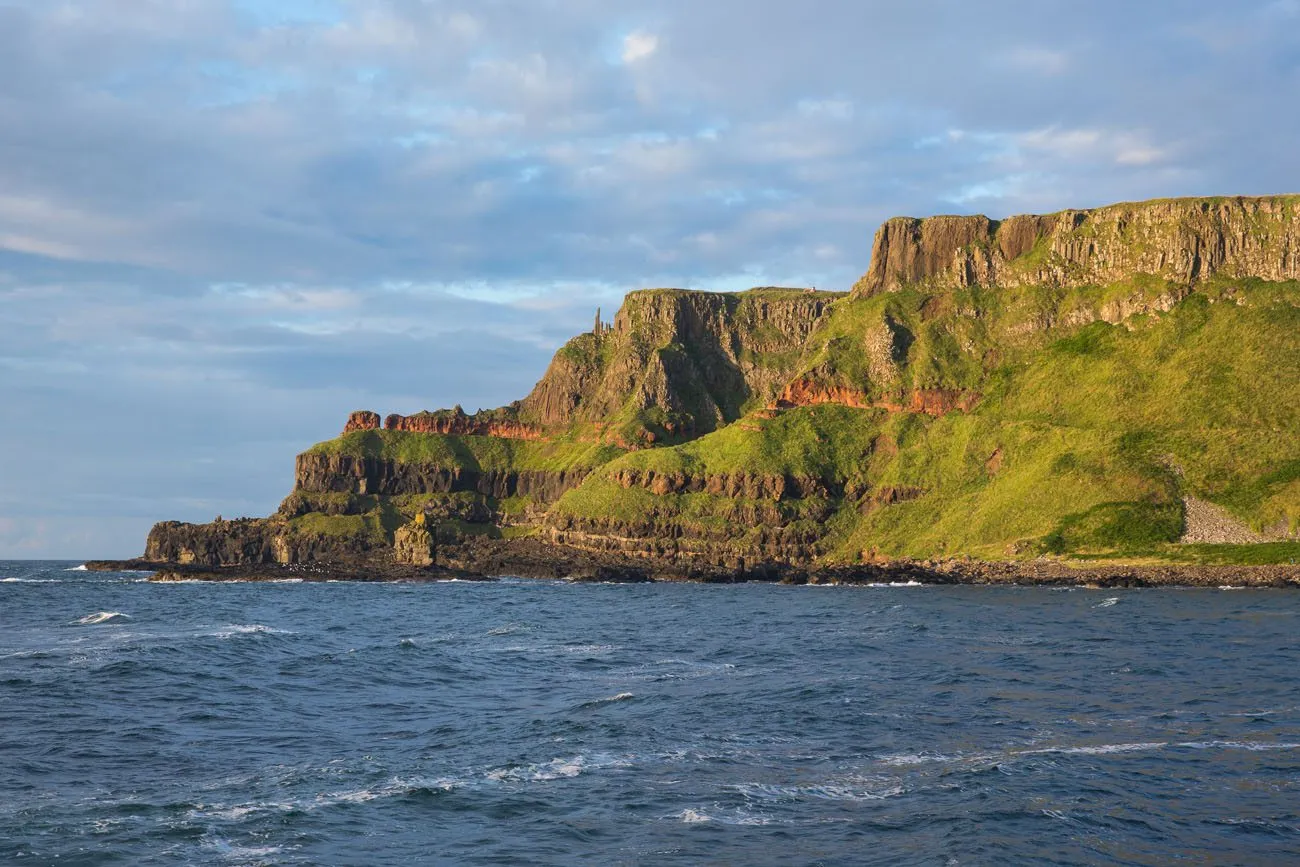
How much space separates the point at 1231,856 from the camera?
2766 centimetres

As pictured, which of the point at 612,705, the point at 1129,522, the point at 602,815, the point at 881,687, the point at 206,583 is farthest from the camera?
the point at 206,583

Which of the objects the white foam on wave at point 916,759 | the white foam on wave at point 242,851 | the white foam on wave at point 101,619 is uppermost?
the white foam on wave at point 101,619

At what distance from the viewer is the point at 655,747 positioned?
41938 millimetres

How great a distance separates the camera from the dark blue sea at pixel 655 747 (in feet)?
98.5

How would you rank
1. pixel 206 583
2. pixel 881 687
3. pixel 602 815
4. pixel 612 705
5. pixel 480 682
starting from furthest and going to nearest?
pixel 206 583 → pixel 480 682 → pixel 881 687 → pixel 612 705 → pixel 602 815

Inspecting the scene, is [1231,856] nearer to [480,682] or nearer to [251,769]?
[251,769]

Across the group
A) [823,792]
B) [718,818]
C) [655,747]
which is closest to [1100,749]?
[823,792]

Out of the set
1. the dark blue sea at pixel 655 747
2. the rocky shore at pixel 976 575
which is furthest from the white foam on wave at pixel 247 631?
the rocky shore at pixel 976 575

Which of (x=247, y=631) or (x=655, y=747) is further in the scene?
(x=247, y=631)

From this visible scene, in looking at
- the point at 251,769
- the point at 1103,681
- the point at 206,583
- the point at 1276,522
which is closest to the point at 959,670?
the point at 1103,681

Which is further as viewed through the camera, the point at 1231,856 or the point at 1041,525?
the point at 1041,525

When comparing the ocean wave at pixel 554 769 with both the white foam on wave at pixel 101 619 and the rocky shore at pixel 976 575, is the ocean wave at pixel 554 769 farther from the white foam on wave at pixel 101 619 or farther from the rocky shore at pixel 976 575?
the rocky shore at pixel 976 575

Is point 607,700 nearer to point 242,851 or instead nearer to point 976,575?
point 242,851

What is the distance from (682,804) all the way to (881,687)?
23.6 meters
